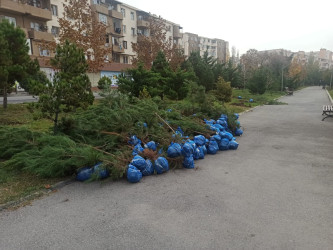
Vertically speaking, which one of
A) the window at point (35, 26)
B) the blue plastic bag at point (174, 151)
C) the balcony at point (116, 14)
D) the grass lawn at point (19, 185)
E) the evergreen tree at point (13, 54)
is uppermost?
the balcony at point (116, 14)

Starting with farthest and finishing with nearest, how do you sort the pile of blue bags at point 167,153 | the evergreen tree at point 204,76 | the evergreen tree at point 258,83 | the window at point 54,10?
the window at point 54,10
the evergreen tree at point 258,83
the evergreen tree at point 204,76
the pile of blue bags at point 167,153

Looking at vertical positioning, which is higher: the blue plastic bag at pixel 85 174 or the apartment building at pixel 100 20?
the apartment building at pixel 100 20

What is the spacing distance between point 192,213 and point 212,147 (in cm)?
340

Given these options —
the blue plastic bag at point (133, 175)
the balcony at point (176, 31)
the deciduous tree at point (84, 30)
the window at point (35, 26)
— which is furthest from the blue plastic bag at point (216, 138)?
the balcony at point (176, 31)

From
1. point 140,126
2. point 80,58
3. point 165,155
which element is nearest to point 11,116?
point 80,58

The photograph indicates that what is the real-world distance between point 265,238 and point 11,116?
426 inches

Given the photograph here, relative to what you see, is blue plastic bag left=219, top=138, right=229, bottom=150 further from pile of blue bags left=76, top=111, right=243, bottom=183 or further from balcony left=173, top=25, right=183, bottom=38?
balcony left=173, top=25, right=183, bottom=38

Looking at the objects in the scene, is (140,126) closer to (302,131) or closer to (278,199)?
(278,199)

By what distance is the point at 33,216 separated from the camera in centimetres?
369

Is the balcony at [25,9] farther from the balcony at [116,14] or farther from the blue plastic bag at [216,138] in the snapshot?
the blue plastic bag at [216,138]

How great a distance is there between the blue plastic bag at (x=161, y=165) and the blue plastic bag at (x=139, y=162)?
0.30 metres

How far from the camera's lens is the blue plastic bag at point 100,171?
4.78m

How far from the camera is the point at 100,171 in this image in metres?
4.89

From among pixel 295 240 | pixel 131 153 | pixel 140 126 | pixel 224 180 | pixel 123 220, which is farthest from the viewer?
pixel 140 126
